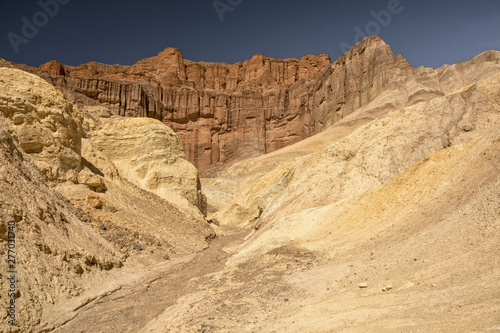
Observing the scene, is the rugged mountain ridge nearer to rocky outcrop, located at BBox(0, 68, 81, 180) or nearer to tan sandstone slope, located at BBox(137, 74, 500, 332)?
tan sandstone slope, located at BBox(137, 74, 500, 332)

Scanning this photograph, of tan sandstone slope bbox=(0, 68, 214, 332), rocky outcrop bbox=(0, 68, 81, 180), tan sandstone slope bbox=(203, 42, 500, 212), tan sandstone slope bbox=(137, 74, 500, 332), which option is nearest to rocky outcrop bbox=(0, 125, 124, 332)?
tan sandstone slope bbox=(0, 68, 214, 332)

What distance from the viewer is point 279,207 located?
17078mm

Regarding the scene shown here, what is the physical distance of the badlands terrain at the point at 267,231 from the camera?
16.3 feet

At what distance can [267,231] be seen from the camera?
13.5 m

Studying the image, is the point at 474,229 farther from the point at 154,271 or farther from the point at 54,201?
the point at 54,201

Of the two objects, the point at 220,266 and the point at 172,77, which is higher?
the point at 172,77

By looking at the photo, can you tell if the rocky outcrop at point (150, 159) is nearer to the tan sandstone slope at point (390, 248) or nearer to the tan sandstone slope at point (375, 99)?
the tan sandstone slope at point (390, 248)

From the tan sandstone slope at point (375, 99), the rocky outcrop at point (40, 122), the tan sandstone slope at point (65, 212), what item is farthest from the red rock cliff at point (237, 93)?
the rocky outcrop at point (40, 122)

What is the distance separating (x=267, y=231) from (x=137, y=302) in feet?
23.0

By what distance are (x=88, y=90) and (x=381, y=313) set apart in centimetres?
7759

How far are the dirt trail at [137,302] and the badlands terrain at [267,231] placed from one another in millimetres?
46

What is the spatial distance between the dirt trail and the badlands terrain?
0.05 metres

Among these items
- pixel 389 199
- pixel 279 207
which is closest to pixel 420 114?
pixel 389 199

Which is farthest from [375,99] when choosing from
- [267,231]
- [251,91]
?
[267,231]
